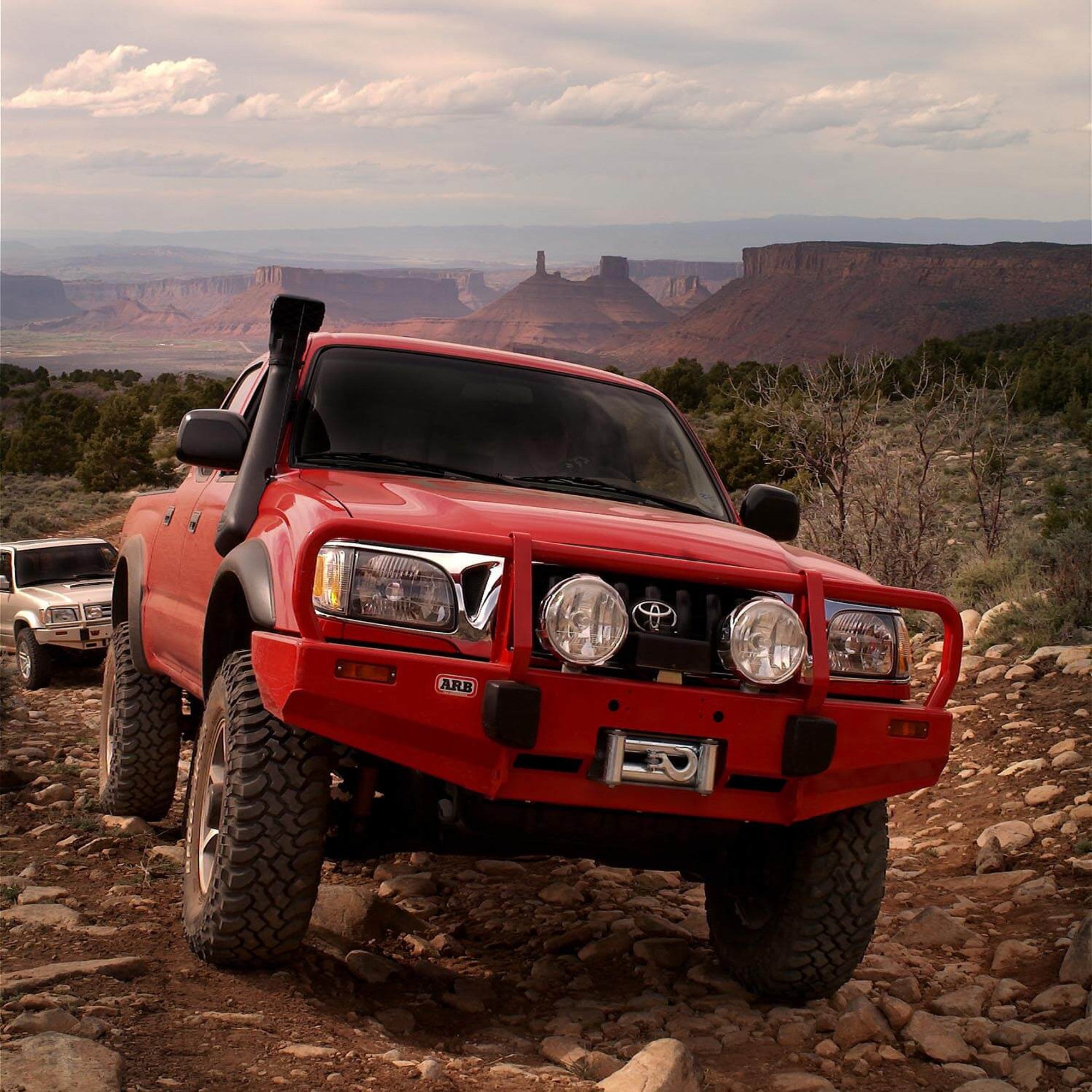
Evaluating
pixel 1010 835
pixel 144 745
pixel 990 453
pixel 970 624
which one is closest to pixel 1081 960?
pixel 1010 835

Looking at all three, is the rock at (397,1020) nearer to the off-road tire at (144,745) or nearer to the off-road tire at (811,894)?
the off-road tire at (811,894)

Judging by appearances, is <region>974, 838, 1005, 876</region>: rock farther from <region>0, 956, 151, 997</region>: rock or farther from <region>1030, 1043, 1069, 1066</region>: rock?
<region>0, 956, 151, 997</region>: rock

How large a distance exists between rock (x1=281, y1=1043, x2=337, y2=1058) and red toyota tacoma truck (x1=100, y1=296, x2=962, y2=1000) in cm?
42

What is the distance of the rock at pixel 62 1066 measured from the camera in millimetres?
2871

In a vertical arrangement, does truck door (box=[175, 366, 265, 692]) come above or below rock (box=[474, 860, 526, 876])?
above

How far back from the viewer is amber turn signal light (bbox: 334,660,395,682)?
11.0ft

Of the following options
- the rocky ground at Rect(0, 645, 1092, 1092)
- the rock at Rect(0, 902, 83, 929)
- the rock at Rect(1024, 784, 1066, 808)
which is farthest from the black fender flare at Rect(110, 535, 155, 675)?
the rock at Rect(1024, 784, 1066, 808)

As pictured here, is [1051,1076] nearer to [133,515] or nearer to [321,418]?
[321,418]

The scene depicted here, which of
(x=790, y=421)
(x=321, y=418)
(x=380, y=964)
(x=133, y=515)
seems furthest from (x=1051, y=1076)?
(x=790, y=421)

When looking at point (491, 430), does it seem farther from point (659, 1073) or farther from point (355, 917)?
point (659, 1073)

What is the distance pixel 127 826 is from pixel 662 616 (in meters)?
3.35

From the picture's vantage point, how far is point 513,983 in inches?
176

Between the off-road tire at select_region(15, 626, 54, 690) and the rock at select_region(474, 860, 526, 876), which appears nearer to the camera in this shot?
the rock at select_region(474, 860, 526, 876)

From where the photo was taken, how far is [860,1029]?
4039 millimetres
